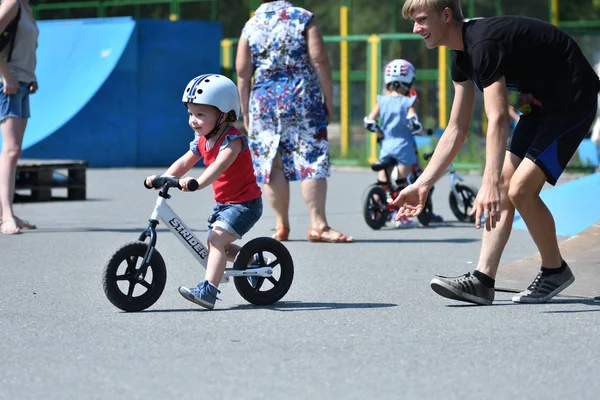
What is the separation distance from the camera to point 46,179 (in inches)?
574

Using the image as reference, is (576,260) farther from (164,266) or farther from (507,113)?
(164,266)

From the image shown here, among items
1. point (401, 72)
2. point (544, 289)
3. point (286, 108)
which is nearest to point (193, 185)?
point (544, 289)

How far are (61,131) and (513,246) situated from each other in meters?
12.4

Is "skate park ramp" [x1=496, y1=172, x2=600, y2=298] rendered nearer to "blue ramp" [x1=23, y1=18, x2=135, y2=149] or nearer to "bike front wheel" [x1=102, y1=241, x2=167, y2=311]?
"bike front wheel" [x1=102, y1=241, x2=167, y2=311]

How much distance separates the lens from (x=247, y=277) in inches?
278

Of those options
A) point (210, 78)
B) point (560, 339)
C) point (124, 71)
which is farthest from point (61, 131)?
point (560, 339)

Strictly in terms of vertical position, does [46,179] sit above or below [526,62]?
below

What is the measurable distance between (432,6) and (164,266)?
1.94 meters

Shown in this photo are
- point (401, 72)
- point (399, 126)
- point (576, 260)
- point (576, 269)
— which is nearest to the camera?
point (576, 269)

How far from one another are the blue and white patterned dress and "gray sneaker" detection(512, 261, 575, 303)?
3.48m

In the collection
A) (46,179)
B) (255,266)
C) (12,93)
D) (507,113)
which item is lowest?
A: (46,179)

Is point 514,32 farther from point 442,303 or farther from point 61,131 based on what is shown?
point 61,131

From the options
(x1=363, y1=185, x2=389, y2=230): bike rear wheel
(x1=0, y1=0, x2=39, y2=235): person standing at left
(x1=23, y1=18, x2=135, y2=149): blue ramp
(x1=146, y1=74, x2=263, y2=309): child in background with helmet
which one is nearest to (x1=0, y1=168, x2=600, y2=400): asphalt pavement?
(x1=146, y1=74, x2=263, y2=309): child in background with helmet

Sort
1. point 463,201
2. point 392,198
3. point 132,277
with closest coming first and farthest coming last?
point 132,277
point 392,198
point 463,201
